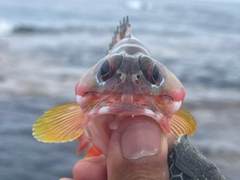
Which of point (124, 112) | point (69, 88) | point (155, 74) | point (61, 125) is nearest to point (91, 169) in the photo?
point (61, 125)

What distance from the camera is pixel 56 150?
7742 millimetres

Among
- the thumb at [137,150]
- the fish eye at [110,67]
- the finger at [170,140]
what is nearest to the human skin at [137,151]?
the thumb at [137,150]

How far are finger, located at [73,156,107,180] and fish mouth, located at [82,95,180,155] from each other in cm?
29

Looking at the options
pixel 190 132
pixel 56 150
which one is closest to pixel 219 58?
pixel 56 150

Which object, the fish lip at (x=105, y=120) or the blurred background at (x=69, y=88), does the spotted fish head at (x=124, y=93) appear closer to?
the fish lip at (x=105, y=120)

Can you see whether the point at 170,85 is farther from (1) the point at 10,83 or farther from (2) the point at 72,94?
(1) the point at 10,83

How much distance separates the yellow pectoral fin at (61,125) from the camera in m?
2.91

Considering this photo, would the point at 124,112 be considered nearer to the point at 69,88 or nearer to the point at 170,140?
the point at 170,140

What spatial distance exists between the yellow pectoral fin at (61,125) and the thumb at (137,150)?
0.73 meters

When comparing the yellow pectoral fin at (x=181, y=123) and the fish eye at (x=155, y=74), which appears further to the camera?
the yellow pectoral fin at (x=181, y=123)

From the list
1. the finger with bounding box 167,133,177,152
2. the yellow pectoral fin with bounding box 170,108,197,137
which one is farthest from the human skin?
the yellow pectoral fin with bounding box 170,108,197,137

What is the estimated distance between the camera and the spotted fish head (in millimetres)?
2219

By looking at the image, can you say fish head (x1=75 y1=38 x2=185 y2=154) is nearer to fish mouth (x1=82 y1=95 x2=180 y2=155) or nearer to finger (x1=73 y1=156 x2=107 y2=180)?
fish mouth (x1=82 y1=95 x2=180 y2=155)

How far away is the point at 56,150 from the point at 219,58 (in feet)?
40.9
